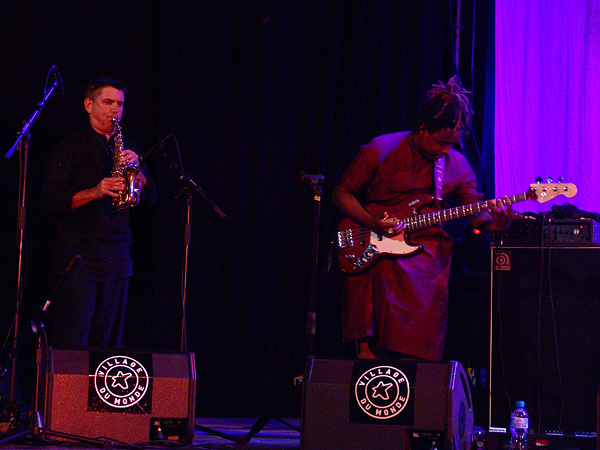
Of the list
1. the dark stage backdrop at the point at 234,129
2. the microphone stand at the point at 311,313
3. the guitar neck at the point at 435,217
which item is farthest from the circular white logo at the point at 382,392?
the dark stage backdrop at the point at 234,129

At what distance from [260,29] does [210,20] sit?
327 mm

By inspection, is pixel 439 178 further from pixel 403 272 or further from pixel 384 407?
pixel 384 407

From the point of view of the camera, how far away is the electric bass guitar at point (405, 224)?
384cm

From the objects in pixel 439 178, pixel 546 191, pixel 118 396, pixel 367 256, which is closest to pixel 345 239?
pixel 367 256

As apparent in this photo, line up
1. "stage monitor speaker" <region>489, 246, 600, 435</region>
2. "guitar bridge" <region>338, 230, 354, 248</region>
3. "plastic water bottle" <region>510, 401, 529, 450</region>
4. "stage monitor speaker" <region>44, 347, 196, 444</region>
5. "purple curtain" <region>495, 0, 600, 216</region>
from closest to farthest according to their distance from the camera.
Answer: "stage monitor speaker" <region>44, 347, 196, 444</region>, "plastic water bottle" <region>510, 401, 529, 450</region>, "stage monitor speaker" <region>489, 246, 600, 435</region>, "guitar bridge" <region>338, 230, 354, 248</region>, "purple curtain" <region>495, 0, 600, 216</region>

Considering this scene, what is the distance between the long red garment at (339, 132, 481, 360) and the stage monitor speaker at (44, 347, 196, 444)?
3.28 ft

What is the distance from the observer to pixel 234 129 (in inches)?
195

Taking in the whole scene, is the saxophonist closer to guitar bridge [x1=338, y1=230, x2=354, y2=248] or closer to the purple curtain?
guitar bridge [x1=338, y1=230, x2=354, y2=248]

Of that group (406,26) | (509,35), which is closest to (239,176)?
(406,26)

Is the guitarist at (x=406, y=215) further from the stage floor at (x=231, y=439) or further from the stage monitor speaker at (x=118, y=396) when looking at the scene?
the stage monitor speaker at (x=118, y=396)

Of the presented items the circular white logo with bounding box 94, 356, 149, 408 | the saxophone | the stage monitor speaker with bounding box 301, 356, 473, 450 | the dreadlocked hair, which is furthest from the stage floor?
the dreadlocked hair

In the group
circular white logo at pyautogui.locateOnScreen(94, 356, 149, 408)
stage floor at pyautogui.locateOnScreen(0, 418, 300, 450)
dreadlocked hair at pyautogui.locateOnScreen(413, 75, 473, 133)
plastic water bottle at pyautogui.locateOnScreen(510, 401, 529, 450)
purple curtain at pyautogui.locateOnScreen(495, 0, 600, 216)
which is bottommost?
stage floor at pyautogui.locateOnScreen(0, 418, 300, 450)

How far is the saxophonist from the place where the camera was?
3740 millimetres

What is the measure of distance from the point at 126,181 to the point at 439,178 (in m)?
1.59
